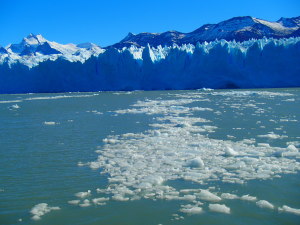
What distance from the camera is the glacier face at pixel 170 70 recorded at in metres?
29.4

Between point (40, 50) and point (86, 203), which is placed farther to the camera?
point (40, 50)

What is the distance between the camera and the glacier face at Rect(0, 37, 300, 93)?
1158 inches

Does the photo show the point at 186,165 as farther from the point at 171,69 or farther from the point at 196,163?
the point at 171,69

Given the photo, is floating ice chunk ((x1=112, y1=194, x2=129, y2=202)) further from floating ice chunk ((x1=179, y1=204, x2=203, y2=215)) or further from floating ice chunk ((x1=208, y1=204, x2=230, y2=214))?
floating ice chunk ((x1=208, y1=204, x2=230, y2=214))

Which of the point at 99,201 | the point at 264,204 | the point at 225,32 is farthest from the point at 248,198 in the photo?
the point at 225,32

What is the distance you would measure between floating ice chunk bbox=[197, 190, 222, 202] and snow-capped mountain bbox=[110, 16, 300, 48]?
72110 mm

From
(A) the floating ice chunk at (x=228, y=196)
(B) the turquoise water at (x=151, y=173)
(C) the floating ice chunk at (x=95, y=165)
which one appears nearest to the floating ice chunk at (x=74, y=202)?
(B) the turquoise water at (x=151, y=173)

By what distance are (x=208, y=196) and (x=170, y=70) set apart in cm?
2859

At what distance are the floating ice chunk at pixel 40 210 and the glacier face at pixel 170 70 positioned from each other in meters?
27.9

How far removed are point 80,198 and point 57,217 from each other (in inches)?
20.7

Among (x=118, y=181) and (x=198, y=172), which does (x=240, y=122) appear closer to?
(x=198, y=172)

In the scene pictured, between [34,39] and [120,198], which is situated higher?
[34,39]

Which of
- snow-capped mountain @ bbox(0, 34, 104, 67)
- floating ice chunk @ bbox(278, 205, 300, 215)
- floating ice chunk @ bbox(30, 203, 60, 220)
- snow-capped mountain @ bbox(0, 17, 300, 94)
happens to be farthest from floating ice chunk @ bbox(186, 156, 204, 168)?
snow-capped mountain @ bbox(0, 34, 104, 67)

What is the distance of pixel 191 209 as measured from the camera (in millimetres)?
3699
